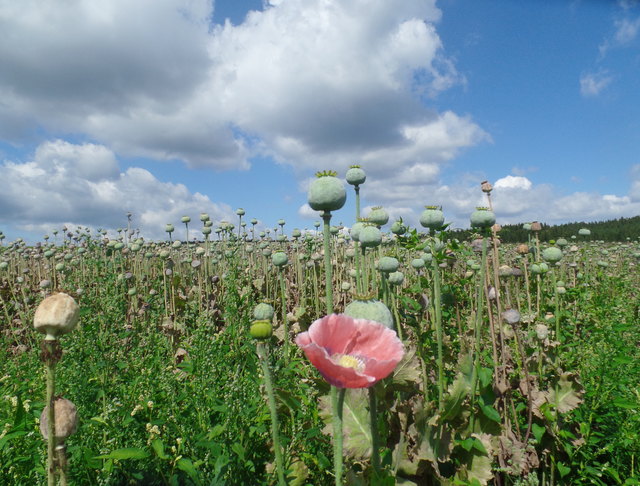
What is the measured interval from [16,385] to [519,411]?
13.4 ft

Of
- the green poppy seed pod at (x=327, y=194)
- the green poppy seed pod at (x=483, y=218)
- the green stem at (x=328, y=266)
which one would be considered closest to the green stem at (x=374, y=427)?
the green stem at (x=328, y=266)

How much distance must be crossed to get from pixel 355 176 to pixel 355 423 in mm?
1828

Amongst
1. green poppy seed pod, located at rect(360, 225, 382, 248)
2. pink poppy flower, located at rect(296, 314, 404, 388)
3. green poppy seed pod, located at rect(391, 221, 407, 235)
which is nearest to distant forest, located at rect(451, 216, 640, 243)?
green poppy seed pod, located at rect(391, 221, 407, 235)

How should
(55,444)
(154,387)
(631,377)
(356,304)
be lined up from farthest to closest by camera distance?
(631,377) → (154,387) → (356,304) → (55,444)

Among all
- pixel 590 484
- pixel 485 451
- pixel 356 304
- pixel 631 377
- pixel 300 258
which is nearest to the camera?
pixel 356 304

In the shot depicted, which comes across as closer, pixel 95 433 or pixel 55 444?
pixel 55 444

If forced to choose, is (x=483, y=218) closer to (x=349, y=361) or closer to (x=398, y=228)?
(x=398, y=228)

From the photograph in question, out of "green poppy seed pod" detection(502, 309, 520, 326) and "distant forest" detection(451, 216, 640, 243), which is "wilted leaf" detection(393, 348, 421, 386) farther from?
"distant forest" detection(451, 216, 640, 243)

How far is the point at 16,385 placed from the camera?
12.6ft

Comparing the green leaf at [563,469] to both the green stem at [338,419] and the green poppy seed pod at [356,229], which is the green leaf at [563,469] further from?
the green stem at [338,419]

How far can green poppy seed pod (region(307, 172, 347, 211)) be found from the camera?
198 centimetres

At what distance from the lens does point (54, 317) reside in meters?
1.18

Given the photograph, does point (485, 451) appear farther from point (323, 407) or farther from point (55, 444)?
point (55, 444)

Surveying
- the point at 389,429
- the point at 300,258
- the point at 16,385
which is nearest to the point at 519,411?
the point at 389,429
